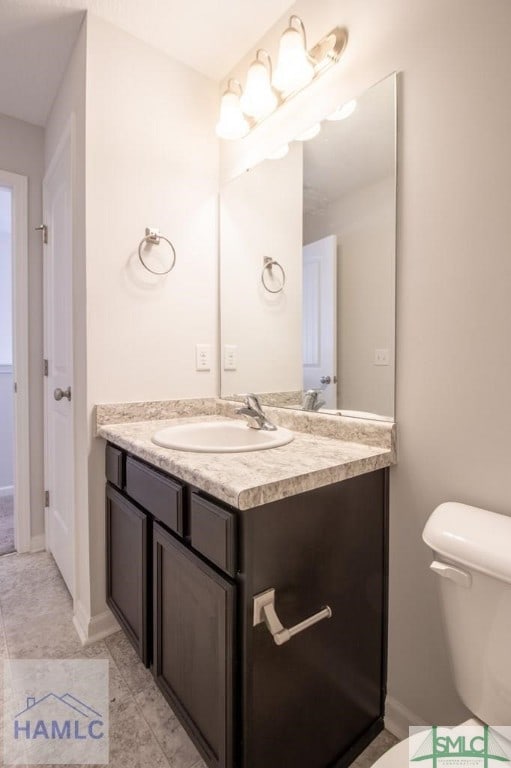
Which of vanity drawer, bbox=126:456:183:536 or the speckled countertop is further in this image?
vanity drawer, bbox=126:456:183:536

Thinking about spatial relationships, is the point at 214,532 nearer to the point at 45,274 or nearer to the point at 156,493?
the point at 156,493

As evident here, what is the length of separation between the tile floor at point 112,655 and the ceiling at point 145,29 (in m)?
2.32

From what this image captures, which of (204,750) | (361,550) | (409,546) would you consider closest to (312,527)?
(361,550)

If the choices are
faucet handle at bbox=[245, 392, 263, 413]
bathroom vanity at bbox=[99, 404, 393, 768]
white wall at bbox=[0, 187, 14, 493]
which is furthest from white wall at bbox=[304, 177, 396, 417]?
white wall at bbox=[0, 187, 14, 493]

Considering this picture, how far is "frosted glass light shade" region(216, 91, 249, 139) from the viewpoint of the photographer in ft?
4.95

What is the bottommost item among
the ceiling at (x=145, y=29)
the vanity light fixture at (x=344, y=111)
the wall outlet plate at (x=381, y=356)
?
the wall outlet plate at (x=381, y=356)

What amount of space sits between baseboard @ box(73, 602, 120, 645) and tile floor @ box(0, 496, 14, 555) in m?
0.93

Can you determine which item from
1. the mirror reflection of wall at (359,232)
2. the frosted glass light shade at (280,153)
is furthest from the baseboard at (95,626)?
the frosted glass light shade at (280,153)

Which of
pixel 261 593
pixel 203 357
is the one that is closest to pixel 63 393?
pixel 203 357

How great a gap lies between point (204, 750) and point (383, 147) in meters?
1.60

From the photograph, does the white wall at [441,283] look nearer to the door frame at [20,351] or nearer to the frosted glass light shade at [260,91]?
the frosted glass light shade at [260,91]

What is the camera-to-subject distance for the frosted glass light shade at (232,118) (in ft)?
4.95

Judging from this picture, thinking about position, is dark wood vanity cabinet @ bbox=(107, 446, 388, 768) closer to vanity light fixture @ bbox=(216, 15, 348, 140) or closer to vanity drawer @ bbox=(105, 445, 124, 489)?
vanity drawer @ bbox=(105, 445, 124, 489)

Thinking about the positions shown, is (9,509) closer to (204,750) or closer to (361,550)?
(204,750)
